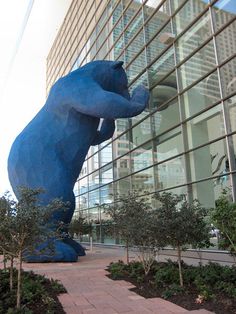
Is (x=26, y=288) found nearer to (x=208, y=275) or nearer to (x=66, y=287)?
(x=66, y=287)

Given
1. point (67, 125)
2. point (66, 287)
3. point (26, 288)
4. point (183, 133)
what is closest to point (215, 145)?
point (183, 133)

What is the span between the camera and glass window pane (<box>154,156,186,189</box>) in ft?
48.7

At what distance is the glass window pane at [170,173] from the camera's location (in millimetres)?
14839

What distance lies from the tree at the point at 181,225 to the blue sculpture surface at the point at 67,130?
16.5 ft

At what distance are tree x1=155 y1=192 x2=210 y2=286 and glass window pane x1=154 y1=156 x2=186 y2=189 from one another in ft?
22.1

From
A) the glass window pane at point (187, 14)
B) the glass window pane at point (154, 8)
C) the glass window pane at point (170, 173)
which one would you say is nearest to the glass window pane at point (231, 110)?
the glass window pane at point (170, 173)

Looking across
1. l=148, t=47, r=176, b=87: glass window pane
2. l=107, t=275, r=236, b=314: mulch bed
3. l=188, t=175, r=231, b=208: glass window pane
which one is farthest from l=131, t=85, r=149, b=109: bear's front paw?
l=107, t=275, r=236, b=314: mulch bed

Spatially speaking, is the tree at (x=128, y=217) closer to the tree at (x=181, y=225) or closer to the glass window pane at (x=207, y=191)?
the tree at (x=181, y=225)

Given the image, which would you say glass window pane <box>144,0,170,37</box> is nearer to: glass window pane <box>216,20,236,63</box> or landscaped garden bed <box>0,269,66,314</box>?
glass window pane <box>216,20,236,63</box>

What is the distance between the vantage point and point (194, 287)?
286 inches

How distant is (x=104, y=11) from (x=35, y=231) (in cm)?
2215

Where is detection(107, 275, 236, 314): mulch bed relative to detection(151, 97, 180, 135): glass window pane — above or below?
below

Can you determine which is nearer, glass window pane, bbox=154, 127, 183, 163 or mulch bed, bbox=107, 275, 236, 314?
mulch bed, bbox=107, 275, 236, 314

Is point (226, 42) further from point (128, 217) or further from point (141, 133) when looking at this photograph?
point (128, 217)
